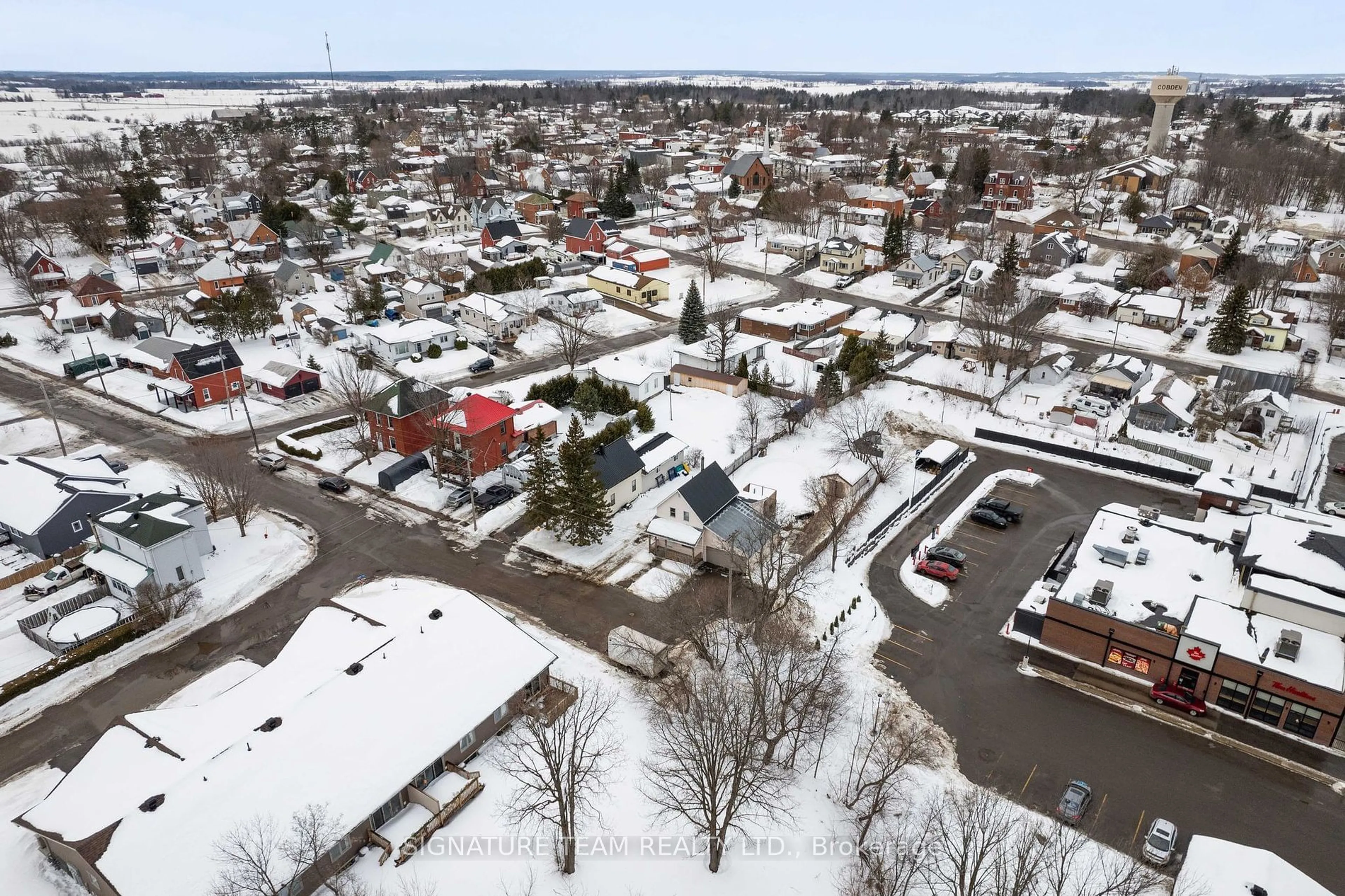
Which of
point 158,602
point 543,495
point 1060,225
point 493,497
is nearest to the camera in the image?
point 158,602

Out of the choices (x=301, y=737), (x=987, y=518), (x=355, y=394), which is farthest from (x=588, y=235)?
(x=301, y=737)

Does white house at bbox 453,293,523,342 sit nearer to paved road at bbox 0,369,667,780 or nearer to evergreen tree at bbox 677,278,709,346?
evergreen tree at bbox 677,278,709,346

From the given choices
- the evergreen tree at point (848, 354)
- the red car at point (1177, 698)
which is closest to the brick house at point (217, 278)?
the evergreen tree at point (848, 354)

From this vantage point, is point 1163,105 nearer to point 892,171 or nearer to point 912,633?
point 892,171

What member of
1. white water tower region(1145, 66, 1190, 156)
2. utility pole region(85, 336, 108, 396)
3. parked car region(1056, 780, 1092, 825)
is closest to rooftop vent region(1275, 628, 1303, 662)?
parked car region(1056, 780, 1092, 825)

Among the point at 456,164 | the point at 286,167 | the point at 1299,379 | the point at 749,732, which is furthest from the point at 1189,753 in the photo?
the point at 286,167

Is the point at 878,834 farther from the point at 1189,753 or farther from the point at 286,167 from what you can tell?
the point at 286,167
